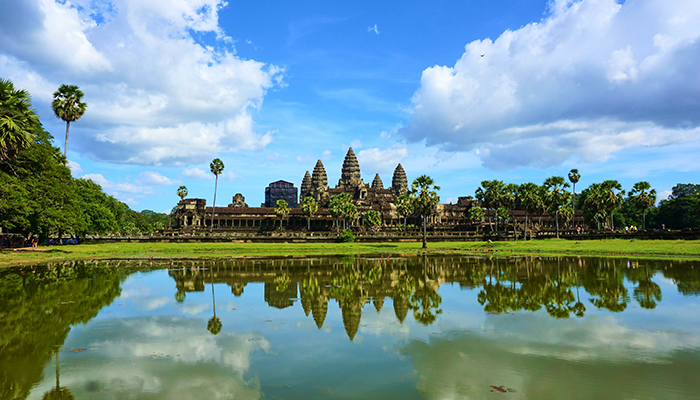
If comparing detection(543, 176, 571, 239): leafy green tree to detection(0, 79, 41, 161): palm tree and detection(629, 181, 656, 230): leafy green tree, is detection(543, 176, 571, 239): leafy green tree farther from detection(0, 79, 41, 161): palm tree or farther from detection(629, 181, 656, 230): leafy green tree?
detection(0, 79, 41, 161): palm tree

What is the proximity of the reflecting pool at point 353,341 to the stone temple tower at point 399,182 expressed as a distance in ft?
522

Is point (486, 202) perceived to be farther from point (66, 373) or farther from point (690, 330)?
point (66, 373)

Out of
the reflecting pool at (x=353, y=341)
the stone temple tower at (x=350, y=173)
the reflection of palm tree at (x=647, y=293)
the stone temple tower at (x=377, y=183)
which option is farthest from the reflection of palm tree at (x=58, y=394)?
the stone temple tower at (x=377, y=183)

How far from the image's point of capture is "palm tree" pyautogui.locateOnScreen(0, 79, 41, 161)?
27219 millimetres

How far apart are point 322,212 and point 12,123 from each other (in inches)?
3690

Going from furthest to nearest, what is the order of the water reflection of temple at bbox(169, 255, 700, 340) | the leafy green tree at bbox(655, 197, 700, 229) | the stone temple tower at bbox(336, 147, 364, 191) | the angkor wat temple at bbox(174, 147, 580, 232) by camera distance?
the stone temple tower at bbox(336, 147, 364, 191), the angkor wat temple at bbox(174, 147, 580, 232), the leafy green tree at bbox(655, 197, 700, 229), the water reflection of temple at bbox(169, 255, 700, 340)

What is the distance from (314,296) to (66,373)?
10.4 meters

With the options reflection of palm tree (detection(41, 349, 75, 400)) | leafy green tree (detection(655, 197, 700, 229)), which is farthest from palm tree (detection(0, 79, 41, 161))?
leafy green tree (detection(655, 197, 700, 229))

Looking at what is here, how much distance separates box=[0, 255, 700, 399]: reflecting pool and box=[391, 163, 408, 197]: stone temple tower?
15903 cm

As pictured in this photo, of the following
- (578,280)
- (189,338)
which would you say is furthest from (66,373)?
(578,280)

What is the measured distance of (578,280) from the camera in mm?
22172

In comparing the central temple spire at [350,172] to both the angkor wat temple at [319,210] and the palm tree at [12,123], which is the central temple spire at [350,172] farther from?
the palm tree at [12,123]

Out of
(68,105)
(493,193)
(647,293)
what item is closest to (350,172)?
(493,193)

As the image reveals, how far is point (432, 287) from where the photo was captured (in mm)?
20578
